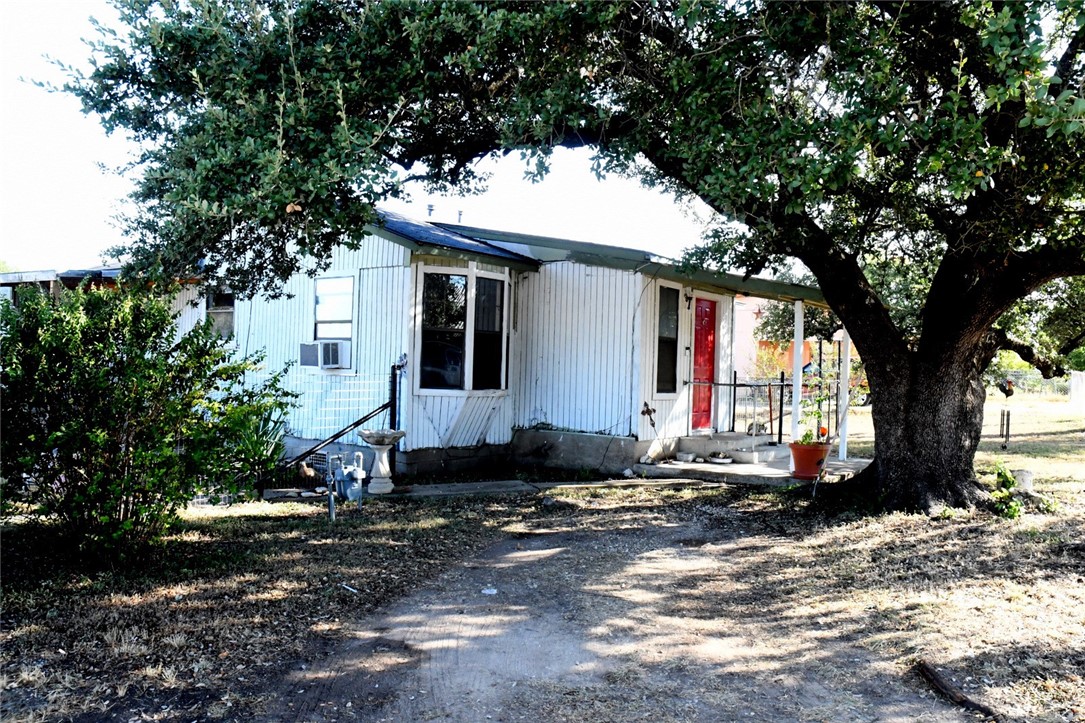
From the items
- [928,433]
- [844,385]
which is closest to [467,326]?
[844,385]

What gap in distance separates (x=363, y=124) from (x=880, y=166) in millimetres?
5401

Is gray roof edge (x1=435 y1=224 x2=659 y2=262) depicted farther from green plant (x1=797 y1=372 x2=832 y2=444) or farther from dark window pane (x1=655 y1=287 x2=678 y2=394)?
green plant (x1=797 y1=372 x2=832 y2=444)

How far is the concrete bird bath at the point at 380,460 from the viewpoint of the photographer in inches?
369

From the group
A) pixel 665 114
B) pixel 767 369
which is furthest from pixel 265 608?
pixel 767 369

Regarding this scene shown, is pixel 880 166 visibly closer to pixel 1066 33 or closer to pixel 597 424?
pixel 1066 33

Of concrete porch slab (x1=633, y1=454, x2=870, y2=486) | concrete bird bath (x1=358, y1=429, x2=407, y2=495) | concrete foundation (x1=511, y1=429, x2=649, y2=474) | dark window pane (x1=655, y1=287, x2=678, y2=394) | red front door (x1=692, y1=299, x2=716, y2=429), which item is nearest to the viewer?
concrete bird bath (x1=358, y1=429, x2=407, y2=495)

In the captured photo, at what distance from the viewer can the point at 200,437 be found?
220 inches

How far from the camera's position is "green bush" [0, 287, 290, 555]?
16.7 ft

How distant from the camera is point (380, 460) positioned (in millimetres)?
9469

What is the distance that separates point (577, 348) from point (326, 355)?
3.63m

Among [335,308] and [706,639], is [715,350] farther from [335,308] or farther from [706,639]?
[706,639]

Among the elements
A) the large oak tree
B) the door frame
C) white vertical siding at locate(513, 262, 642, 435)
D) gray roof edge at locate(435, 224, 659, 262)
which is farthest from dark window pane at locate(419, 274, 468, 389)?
the door frame

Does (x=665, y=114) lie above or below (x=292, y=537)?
above

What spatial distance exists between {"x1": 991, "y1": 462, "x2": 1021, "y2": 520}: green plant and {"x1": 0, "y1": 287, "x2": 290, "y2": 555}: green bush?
7069 mm
